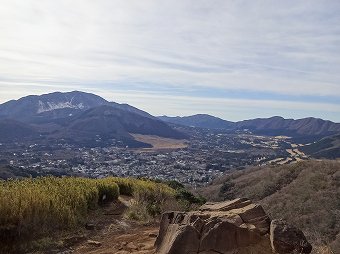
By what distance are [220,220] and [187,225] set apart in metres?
0.68

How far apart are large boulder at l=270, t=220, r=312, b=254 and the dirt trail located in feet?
8.45

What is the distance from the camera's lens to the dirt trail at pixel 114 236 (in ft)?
30.1

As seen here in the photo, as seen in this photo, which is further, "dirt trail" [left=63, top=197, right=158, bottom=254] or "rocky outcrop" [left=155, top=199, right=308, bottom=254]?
"dirt trail" [left=63, top=197, right=158, bottom=254]

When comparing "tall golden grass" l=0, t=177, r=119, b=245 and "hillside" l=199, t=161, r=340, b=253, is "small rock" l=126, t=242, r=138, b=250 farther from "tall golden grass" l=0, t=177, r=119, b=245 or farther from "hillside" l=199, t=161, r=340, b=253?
"hillside" l=199, t=161, r=340, b=253

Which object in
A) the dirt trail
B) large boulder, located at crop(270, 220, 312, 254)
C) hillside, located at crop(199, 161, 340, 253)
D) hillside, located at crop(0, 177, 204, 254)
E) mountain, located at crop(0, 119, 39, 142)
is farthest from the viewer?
mountain, located at crop(0, 119, 39, 142)

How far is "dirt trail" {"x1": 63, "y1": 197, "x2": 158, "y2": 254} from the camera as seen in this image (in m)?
9.19

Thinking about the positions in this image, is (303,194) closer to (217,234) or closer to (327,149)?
(217,234)

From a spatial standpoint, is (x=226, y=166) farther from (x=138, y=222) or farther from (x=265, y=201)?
(x=138, y=222)

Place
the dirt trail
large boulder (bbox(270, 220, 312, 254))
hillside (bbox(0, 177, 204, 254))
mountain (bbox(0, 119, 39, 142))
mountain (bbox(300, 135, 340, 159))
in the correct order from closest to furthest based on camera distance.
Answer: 1. large boulder (bbox(270, 220, 312, 254))
2. hillside (bbox(0, 177, 204, 254))
3. the dirt trail
4. mountain (bbox(300, 135, 340, 159))
5. mountain (bbox(0, 119, 39, 142))

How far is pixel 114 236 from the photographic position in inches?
416

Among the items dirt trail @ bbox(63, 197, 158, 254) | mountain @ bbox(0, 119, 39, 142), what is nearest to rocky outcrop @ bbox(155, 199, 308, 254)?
dirt trail @ bbox(63, 197, 158, 254)

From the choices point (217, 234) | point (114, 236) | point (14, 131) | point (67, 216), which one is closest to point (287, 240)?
point (217, 234)

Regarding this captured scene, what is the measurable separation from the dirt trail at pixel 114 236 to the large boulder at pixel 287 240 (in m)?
2.58

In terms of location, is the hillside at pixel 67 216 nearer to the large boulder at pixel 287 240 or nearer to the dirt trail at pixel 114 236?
the dirt trail at pixel 114 236
